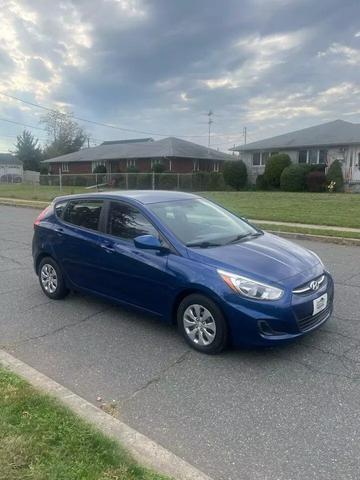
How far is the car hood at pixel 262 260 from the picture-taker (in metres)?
3.78

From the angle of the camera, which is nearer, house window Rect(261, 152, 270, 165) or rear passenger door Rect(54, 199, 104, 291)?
rear passenger door Rect(54, 199, 104, 291)

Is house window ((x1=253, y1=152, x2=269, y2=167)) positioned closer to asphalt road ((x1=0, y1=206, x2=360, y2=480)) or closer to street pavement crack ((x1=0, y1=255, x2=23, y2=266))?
street pavement crack ((x1=0, y1=255, x2=23, y2=266))

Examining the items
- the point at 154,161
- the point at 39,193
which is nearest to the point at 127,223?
the point at 39,193

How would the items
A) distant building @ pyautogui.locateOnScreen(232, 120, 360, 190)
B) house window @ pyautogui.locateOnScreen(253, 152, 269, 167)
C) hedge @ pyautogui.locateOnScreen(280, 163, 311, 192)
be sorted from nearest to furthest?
hedge @ pyautogui.locateOnScreen(280, 163, 311, 192), distant building @ pyautogui.locateOnScreen(232, 120, 360, 190), house window @ pyautogui.locateOnScreen(253, 152, 269, 167)

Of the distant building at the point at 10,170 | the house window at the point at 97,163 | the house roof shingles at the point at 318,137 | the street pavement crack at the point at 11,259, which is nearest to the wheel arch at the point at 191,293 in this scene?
the street pavement crack at the point at 11,259

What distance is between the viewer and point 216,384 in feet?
11.2

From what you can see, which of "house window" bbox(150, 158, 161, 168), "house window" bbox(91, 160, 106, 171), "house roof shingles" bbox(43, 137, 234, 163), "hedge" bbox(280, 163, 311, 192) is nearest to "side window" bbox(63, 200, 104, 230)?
"hedge" bbox(280, 163, 311, 192)

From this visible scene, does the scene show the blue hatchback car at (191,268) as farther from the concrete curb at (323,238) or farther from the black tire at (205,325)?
Answer: the concrete curb at (323,238)

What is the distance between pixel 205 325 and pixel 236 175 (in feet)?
89.7

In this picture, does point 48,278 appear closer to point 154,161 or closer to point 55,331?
point 55,331

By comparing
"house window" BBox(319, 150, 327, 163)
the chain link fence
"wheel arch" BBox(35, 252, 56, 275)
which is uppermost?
"house window" BBox(319, 150, 327, 163)

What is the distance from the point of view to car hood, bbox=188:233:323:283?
3.78 m

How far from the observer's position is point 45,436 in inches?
102

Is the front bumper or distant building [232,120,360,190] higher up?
distant building [232,120,360,190]
